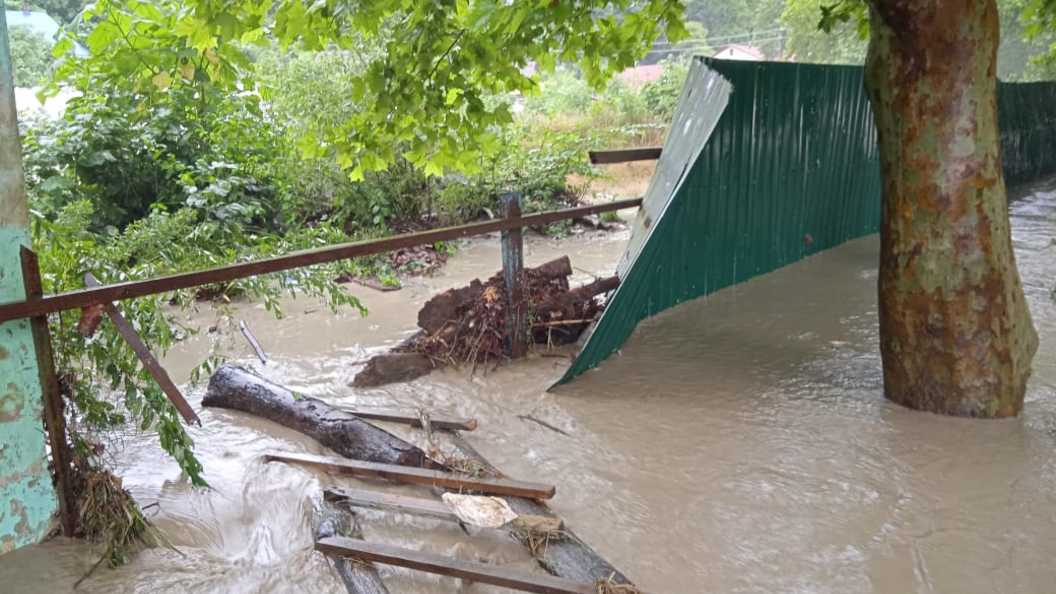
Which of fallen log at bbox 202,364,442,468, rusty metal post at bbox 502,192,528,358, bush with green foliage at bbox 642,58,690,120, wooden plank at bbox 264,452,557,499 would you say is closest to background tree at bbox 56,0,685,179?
rusty metal post at bbox 502,192,528,358

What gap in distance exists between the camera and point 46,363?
10.2 feet

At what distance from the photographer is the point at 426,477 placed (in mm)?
3623

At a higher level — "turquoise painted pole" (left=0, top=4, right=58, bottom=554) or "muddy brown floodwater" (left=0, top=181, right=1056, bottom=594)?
"turquoise painted pole" (left=0, top=4, right=58, bottom=554)

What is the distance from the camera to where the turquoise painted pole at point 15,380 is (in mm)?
2965

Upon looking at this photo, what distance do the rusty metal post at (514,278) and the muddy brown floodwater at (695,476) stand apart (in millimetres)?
253

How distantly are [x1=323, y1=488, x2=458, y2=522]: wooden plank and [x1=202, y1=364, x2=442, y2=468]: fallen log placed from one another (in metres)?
0.39

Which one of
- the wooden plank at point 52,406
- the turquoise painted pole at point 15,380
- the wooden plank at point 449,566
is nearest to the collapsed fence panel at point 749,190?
the wooden plank at point 449,566

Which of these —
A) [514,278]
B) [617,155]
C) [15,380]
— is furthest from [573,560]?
[617,155]

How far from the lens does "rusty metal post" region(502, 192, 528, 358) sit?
537cm

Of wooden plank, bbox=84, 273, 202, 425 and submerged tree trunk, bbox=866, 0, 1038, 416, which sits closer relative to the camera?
wooden plank, bbox=84, 273, 202, 425

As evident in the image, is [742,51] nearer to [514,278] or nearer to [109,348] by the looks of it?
[514,278]

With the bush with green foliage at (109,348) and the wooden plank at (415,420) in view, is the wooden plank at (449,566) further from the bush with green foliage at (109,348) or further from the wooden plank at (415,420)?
the wooden plank at (415,420)

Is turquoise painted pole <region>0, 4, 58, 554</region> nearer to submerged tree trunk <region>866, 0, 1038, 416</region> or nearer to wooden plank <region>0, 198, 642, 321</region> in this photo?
wooden plank <region>0, 198, 642, 321</region>

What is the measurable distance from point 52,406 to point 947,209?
4.78 metres
